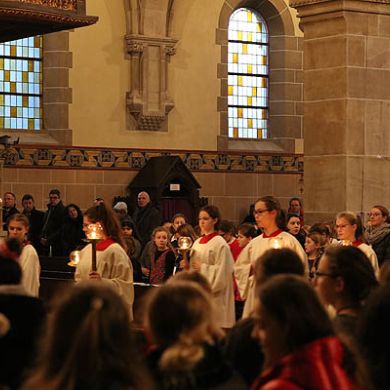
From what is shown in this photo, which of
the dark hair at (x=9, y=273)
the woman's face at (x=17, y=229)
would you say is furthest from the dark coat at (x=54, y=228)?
the dark hair at (x=9, y=273)

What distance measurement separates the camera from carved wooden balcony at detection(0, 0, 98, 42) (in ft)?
40.2

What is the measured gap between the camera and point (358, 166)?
42.5ft

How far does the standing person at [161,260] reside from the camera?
1130 centimetres

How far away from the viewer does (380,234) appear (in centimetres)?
1128

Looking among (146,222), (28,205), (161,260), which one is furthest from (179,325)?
(28,205)

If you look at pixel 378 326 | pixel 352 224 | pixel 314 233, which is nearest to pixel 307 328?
pixel 378 326

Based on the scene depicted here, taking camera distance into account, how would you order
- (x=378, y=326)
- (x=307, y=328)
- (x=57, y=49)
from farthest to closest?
(x=57, y=49), (x=378, y=326), (x=307, y=328)

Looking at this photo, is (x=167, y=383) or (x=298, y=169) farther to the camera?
(x=298, y=169)

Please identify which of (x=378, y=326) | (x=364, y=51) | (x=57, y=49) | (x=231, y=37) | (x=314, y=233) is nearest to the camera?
(x=378, y=326)

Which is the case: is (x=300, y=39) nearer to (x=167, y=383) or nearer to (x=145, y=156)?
(x=145, y=156)

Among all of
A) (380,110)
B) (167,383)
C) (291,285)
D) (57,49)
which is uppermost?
(57,49)

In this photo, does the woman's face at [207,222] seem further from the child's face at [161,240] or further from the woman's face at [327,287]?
the woman's face at [327,287]

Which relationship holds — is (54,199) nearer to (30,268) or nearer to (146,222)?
(146,222)

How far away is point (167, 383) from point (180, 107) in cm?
1707
